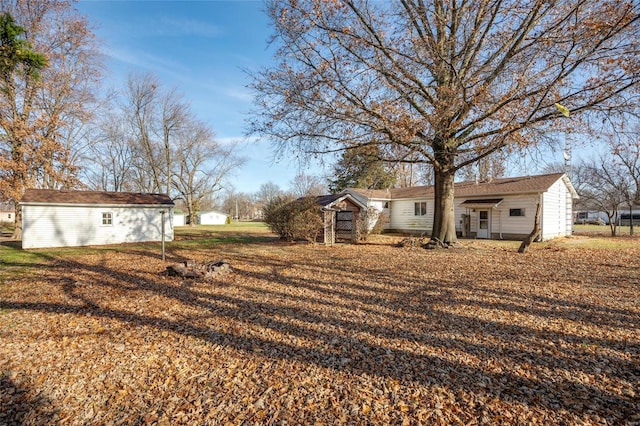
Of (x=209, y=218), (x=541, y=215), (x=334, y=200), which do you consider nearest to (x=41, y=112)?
(x=334, y=200)

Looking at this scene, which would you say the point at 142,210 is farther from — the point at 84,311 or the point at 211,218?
the point at 211,218

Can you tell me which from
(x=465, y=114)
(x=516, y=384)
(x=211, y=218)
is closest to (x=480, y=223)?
(x=465, y=114)

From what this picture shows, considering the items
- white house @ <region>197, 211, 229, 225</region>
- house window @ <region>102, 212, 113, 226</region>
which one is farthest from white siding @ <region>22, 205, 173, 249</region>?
white house @ <region>197, 211, 229, 225</region>

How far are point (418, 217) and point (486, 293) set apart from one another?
1809 cm

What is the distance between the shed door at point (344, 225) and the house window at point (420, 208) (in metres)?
7.95

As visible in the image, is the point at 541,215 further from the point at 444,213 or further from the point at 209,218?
the point at 209,218

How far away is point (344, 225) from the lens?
746 inches

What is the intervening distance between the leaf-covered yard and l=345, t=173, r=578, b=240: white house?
37.4 feet

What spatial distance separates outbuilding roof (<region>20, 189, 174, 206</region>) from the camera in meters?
16.5

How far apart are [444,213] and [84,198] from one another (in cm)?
1892

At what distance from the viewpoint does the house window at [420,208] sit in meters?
23.9

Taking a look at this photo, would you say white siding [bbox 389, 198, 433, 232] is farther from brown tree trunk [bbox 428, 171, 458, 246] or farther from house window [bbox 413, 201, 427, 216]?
brown tree trunk [bbox 428, 171, 458, 246]

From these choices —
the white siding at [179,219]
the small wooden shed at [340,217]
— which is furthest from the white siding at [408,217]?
the white siding at [179,219]

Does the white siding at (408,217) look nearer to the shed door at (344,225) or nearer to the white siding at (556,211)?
the white siding at (556,211)
